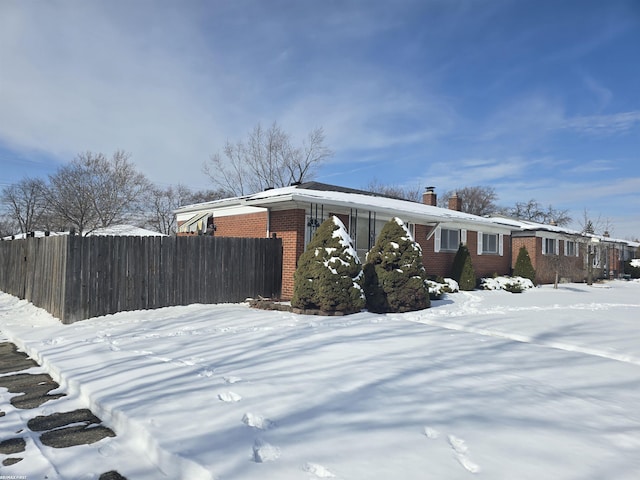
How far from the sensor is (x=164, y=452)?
2773mm

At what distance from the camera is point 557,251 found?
22625mm

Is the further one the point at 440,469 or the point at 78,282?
the point at 78,282

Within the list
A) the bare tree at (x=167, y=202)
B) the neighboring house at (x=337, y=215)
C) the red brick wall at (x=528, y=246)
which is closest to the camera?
the neighboring house at (x=337, y=215)

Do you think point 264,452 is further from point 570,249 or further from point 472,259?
point 570,249

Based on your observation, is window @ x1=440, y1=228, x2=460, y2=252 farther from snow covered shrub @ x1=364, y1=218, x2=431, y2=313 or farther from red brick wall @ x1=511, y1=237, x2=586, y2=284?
snow covered shrub @ x1=364, y1=218, x2=431, y2=313

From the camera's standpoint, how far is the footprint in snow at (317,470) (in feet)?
8.06

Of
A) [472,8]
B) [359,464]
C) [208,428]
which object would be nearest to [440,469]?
[359,464]

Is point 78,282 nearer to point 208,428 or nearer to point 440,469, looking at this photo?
point 208,428

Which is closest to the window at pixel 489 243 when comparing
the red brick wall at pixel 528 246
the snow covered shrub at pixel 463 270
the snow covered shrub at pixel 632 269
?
the red brick wall at pixel 528 246

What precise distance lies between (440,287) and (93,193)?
75.9ft

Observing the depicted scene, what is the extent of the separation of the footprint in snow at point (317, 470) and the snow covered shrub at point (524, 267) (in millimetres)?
19324

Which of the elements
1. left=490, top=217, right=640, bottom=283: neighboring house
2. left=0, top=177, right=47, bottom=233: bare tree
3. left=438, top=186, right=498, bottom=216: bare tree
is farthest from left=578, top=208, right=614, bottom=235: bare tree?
left=0, top=177, right=47, bottom=233: bare tree

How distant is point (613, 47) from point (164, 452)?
12.9 metres

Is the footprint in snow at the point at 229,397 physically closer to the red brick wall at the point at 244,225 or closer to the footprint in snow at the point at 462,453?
the footprint in snow at the point at 462,453
